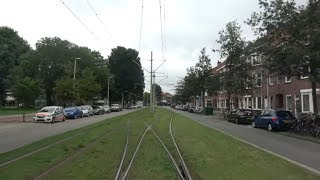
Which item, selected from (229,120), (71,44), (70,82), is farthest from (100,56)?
(229,120)

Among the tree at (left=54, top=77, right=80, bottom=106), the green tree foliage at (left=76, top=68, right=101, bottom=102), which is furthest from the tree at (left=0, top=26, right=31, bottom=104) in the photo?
the tree at (left=54, top=77, right=80, bottom=106)

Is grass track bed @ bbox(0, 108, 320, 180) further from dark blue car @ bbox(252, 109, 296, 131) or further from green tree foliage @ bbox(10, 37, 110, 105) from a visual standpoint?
green tree foliage @ bbox(10, 37, 110, 105)

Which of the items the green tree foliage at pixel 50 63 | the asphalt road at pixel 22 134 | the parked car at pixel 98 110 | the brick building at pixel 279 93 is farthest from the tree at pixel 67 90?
the asphalt road at pixel 22 134

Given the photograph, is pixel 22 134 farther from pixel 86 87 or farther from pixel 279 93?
pixel 86 87

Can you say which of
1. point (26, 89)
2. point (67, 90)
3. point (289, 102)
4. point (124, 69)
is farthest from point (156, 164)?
point (124, 69)

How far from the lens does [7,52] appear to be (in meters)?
87.7

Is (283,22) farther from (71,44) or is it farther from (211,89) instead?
(71,44)

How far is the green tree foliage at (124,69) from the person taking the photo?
4461 inches

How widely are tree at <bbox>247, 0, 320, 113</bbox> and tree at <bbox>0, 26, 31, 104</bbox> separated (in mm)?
66255

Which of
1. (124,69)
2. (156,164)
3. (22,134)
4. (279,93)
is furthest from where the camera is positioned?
(124,69)

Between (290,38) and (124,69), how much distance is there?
87146 mm

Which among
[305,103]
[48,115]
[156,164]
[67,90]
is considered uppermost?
[67,90]

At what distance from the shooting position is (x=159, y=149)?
18.0 m

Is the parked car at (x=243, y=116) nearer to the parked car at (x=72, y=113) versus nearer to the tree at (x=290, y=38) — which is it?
the tree at (x=290, y=38)
